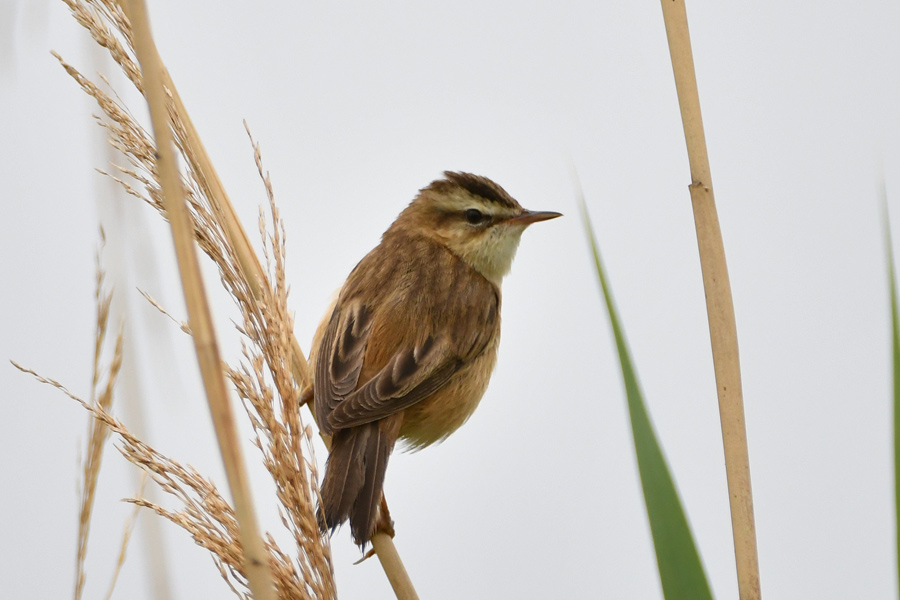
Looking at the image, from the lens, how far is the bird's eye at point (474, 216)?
3.49 meters

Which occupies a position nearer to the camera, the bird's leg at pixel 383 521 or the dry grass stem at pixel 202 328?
the dry grass stem at pixel 202 328

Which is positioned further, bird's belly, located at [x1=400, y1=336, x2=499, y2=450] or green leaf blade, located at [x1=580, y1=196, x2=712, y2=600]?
bird's belly, located at [x1=400, y1=336, x2=499, y2=450]

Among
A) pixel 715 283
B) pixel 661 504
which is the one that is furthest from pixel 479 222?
pixel 661 504

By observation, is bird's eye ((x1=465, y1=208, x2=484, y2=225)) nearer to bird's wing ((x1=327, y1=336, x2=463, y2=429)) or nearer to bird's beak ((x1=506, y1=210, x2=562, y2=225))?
bird's beak ((x1=506, y1=210, x2=562, y2=225))

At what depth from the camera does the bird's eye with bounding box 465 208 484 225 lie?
349 centimetres

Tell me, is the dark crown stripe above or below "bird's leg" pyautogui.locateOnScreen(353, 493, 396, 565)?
above

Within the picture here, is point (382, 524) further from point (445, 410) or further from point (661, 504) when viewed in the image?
point (661, 504)

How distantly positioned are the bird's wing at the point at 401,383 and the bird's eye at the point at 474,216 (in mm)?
646

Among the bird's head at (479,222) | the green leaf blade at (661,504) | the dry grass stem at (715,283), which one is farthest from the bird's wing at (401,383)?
the green leaf blade at (661,504)

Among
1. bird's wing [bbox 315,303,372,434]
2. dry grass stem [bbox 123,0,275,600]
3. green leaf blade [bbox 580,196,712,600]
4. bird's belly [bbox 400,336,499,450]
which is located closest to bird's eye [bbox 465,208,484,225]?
bird's belly [bbox 400,336,499,450]

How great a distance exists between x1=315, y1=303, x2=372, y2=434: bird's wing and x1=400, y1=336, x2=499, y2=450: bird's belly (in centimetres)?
26

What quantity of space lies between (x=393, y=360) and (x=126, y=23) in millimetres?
1299

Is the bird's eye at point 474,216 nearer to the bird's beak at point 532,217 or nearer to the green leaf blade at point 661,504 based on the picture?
the bird's beak at point 532,217

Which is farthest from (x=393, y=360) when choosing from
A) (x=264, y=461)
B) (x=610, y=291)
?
(x=610, y=291)
